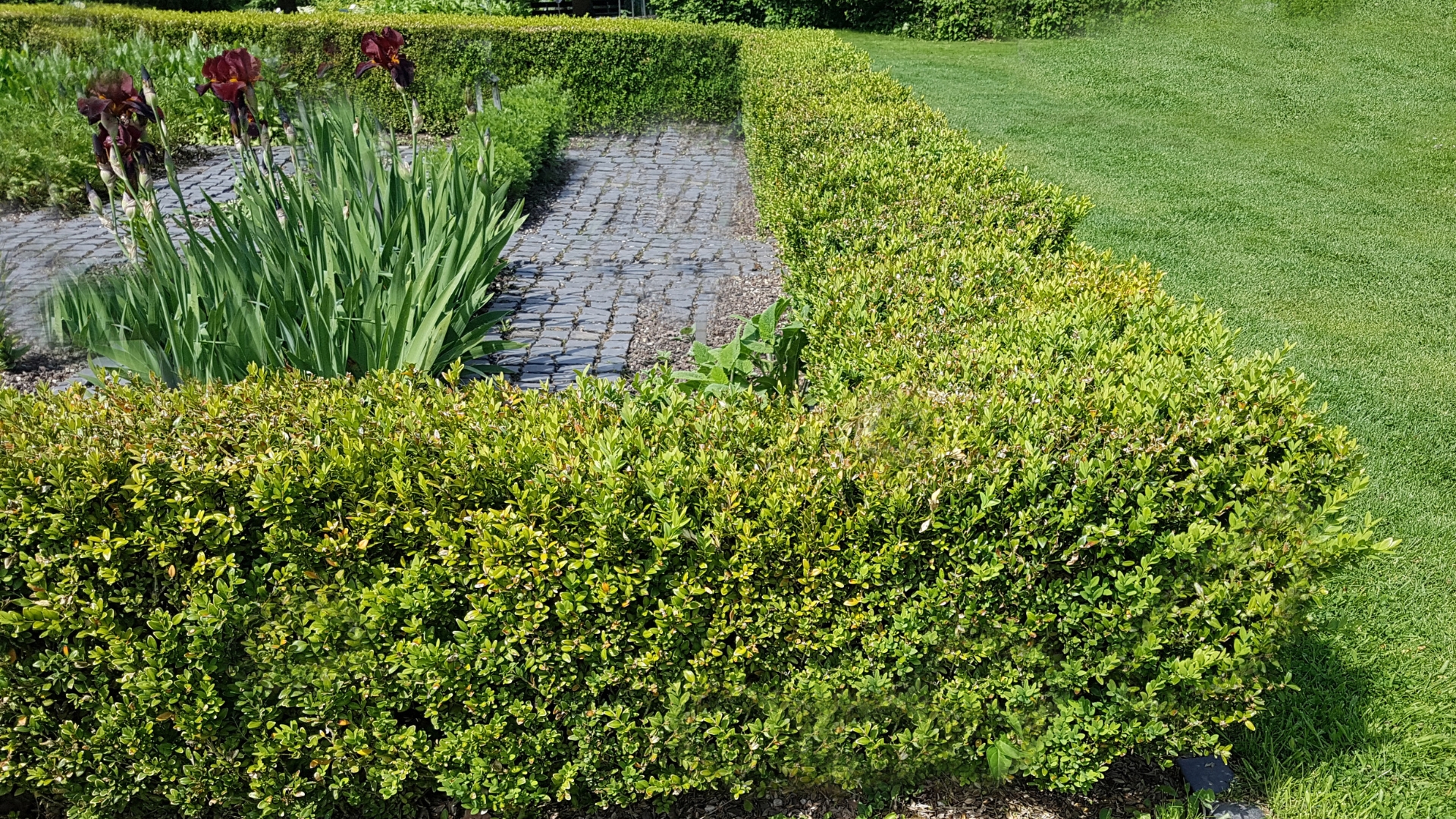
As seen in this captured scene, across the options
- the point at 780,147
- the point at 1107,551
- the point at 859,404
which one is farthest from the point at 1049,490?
the point at 780,147

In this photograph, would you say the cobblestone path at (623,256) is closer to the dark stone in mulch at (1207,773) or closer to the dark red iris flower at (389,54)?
the dark red iris flower at (389,54)

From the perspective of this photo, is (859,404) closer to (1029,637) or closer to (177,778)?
(1029,637)

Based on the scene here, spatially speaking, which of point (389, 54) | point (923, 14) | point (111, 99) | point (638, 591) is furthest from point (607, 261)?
point (923, 14)

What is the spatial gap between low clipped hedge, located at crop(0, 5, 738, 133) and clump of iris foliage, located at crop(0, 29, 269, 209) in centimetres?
42

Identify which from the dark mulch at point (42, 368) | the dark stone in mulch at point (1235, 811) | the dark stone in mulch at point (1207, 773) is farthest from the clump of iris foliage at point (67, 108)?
the dark stone in mulch at point (1235, 811)

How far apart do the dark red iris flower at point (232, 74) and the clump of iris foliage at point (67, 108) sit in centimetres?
393

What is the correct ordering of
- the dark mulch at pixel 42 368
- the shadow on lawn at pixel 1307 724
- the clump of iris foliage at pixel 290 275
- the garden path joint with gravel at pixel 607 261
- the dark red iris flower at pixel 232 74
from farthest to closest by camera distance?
the garden path joint with gravel at pixel 607 261 → the dark mulch at pixel 42 368 → the dark red iris flower at pixel 232 74 → the clump of iris foliage at pixel 290 275 → the shadow on lawn at pixel 1307 724

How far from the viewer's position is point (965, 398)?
2707 mm

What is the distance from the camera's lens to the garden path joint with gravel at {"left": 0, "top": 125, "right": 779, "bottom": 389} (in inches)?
219

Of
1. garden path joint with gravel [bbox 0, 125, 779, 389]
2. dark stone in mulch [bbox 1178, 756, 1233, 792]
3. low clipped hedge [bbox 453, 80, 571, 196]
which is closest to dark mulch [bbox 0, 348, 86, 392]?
garden path joint with gravel [bbox 0, 125, 779, 389]

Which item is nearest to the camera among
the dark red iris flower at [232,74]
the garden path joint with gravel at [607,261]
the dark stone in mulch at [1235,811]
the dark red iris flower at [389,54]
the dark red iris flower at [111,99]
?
the dark stone in mulch at [1235,811]

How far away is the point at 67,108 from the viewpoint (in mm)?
9398

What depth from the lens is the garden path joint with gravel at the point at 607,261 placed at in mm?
5574

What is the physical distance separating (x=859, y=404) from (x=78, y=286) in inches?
131
